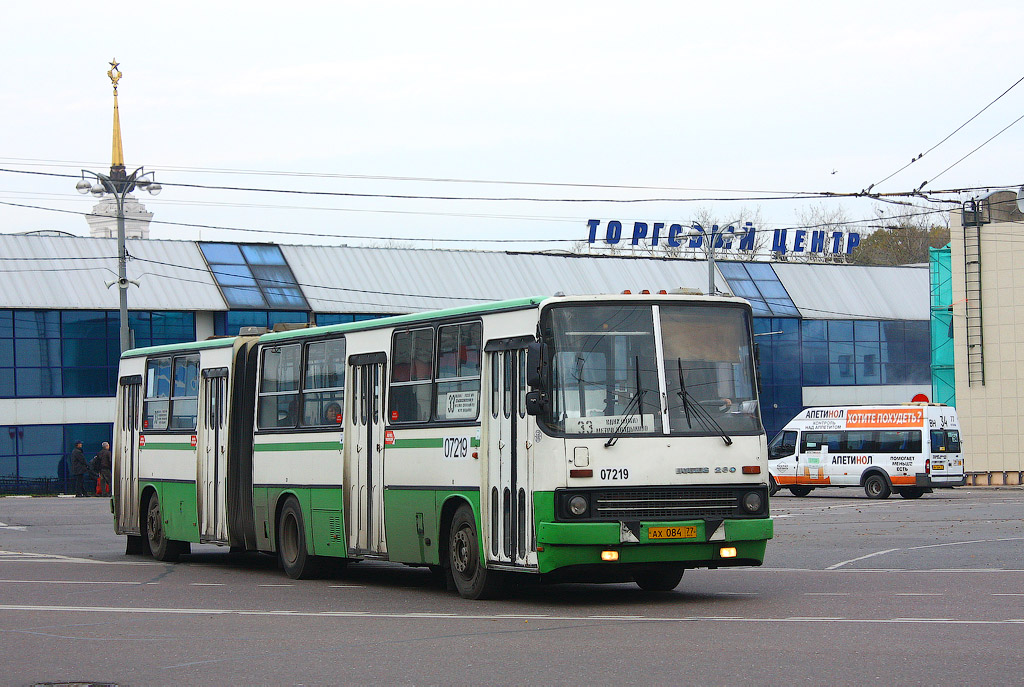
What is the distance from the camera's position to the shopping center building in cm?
5097

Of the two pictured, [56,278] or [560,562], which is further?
[56,278]

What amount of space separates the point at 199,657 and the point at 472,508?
4.31 m

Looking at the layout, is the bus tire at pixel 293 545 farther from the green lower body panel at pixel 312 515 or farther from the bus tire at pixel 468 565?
the bus tire at pixel 468 565

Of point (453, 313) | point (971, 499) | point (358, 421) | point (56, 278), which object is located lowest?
point (971, 499)

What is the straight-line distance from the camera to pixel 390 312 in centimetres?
5778

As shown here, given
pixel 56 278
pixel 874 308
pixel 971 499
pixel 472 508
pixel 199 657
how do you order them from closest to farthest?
pixel 199 657
pixel 472 508
pixel 971 499
pixel 56 278
pixel 874 308

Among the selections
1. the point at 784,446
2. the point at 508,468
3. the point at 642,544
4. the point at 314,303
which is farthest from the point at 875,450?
the point at 642,544

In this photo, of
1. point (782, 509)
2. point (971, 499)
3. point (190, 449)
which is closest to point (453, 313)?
point (190, 449)

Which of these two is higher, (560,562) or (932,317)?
(932,317)

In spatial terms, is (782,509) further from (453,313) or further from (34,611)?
(34,611)

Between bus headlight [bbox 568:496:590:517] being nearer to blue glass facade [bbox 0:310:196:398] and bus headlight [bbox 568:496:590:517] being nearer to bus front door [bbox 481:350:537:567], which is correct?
bus front door [bbox 481:350:537:567]

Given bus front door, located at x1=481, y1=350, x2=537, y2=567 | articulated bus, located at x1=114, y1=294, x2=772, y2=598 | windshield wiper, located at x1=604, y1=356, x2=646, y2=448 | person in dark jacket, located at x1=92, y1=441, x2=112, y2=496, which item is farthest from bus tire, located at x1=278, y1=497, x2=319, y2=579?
person in dark jacket, located at x1=92, y1=441, x2=112, y2=496

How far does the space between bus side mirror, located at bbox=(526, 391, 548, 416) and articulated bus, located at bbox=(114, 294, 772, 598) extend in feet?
0.05

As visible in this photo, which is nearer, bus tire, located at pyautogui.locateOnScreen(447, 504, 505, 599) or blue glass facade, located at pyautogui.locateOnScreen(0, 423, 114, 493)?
bus tire, located at pyautogui.locateOnScreen(447, 504, 505, 599)
